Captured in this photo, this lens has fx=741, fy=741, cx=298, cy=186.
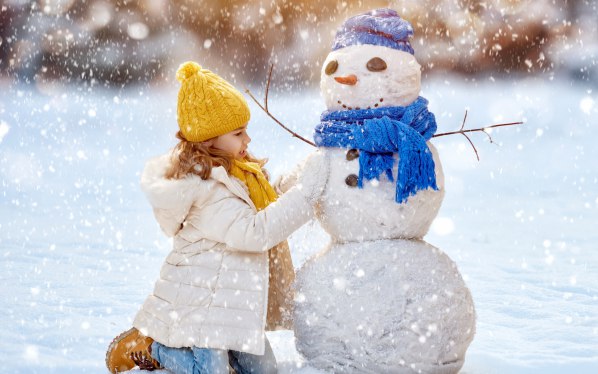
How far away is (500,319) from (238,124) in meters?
2.57

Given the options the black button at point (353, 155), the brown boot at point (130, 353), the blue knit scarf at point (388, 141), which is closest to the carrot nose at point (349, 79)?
the blue knit scarf at point (388, 141)

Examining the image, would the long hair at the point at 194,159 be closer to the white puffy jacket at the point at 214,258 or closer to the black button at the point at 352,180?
the white puffy jacket at the point at 214,258

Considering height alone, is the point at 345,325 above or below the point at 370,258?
below

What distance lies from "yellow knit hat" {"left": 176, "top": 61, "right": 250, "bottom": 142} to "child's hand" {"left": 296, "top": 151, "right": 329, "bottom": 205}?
0.30 m

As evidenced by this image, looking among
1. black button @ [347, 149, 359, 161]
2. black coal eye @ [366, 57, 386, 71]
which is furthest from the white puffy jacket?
black coal eye @ [366, 57, 386, 71]

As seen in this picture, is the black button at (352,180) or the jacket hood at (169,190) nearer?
the jacket hood at (169,190)

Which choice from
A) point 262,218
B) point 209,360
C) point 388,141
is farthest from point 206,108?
point 209,360

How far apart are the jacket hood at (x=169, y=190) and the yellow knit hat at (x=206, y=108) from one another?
0.49 ft

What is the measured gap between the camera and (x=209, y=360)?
2611 mm

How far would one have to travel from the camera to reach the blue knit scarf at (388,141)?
2.65 meters

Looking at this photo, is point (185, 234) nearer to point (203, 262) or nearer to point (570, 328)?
point (203, 262)

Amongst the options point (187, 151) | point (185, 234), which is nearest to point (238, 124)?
point (187, 151)

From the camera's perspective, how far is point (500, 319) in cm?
458

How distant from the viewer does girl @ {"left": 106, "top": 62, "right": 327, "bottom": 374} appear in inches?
103
